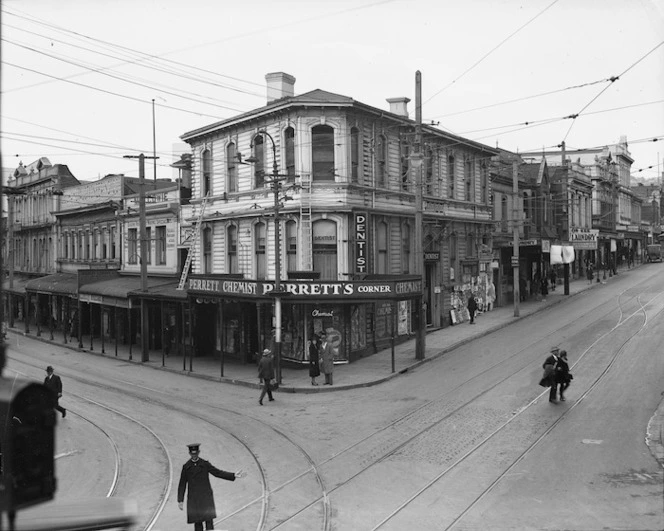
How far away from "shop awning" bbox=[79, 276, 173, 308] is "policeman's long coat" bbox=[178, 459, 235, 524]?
21261 mm

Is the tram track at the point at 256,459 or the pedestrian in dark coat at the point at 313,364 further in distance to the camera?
the pedestrian in dark coat at the point at 313,364

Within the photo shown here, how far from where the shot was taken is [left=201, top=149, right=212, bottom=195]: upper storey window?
31.5 m

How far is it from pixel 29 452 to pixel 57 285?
38.9 m

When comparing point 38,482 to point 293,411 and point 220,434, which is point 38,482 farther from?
point 293,411

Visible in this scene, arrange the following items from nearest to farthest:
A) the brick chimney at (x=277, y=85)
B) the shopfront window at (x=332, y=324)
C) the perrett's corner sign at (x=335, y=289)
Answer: the perrett's corner sign at (x=335, y=289) → the shopfront window at (x=332, y=324) → the brick chimney at (x=277, y=85)

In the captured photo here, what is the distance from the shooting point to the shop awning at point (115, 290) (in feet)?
102

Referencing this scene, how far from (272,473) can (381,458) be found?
2.23 meters

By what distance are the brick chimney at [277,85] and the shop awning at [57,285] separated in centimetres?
1525

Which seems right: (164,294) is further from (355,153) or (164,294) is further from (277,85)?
(277,85)

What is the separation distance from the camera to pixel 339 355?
84.2 ft

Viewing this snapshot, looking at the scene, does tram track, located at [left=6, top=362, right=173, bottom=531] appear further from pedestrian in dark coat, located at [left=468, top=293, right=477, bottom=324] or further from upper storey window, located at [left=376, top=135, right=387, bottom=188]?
pedestrian in dark coat, located at [left=468, top=293, right=477, bottom=324]

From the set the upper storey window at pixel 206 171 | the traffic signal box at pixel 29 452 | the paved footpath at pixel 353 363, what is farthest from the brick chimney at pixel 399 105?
the traffic signal box at pixel 29 452

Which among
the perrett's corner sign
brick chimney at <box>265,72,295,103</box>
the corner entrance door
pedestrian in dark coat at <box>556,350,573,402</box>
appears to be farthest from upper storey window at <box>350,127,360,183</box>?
pedestrian in dark coat at <box>556,350,573,402</box>

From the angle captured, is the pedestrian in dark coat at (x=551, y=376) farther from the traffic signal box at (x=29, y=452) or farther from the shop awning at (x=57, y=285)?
the shop awning at (x=57, y=285)
